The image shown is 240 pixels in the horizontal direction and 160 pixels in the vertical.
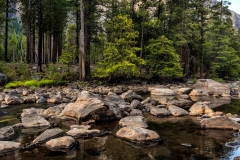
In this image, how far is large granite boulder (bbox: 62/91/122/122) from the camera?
30.7 feet

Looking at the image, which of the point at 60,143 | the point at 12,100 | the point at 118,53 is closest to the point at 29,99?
the point at 12,100

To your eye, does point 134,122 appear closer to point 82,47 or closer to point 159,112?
point 159,112

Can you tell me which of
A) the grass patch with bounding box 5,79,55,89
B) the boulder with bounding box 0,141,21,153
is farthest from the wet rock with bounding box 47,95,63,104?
the boulder with bounding box 0,141,21,153

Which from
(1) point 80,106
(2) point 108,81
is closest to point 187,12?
(2) point 108,81

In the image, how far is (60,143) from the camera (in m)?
6.50

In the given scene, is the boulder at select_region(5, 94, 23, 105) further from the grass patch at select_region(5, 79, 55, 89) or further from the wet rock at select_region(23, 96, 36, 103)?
the grass patch at select_region(5, 79, 55, 89)

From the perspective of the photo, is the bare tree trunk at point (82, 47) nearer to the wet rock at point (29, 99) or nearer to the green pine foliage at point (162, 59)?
the green pine foliage at point (162, 59)

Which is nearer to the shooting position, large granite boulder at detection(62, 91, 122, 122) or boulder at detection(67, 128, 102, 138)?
boulder at detection(67, 128, 102, 138)

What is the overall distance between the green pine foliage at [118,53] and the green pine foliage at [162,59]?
332 centimetres

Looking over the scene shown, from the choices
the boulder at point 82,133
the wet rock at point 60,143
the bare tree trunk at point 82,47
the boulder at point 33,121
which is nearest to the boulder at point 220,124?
the boulder at point 82,133

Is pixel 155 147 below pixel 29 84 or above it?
below

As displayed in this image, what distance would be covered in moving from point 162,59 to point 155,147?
818 inches

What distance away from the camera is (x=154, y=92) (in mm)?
19328

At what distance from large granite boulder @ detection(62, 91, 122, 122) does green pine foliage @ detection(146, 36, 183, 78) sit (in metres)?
16.5
